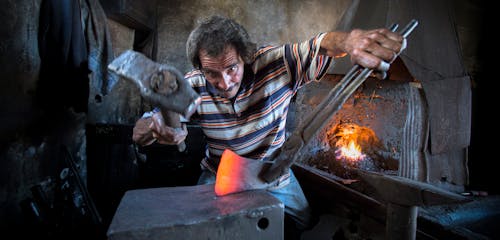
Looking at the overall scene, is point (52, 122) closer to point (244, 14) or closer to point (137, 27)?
point (137, 27)

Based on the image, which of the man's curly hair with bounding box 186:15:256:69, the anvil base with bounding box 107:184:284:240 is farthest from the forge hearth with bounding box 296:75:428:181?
the anvil base with bounding box 107:184:284:240

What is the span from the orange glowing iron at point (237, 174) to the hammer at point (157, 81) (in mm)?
→ 514

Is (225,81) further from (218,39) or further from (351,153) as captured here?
(351,153)

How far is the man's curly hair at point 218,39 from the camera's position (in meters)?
1.77

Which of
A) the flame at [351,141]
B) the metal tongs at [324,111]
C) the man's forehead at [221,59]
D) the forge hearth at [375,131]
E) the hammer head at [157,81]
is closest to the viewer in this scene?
the hammer head at [157,81]

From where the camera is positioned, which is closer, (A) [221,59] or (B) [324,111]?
(B) [324,111]

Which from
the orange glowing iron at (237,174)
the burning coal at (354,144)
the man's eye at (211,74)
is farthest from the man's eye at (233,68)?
the burning coal at (354,144)

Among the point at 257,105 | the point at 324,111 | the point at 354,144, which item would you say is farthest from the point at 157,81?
the point at 354,144

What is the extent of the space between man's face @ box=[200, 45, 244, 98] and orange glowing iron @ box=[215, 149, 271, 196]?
50 cm

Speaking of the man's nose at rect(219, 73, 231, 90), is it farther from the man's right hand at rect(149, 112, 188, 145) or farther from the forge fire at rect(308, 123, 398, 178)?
the forge fire at rect(308, 123, 398, 178)

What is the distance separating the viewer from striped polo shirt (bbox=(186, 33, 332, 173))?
203 cm

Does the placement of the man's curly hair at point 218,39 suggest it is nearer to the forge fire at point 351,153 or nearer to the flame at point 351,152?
the forge fire at point 351,153

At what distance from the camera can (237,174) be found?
1.62 m

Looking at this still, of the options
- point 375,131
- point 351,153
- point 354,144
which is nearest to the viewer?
point 375,131
